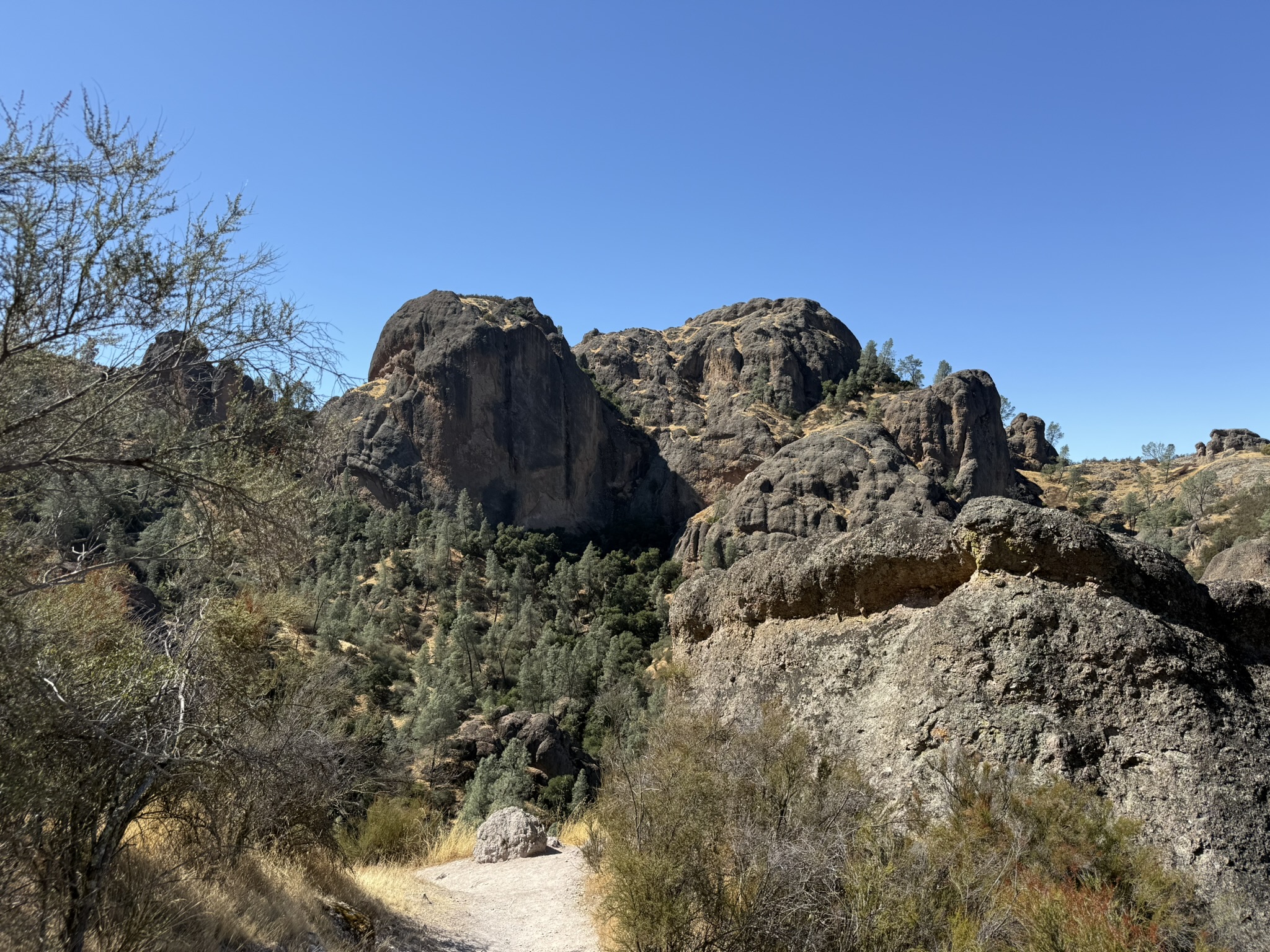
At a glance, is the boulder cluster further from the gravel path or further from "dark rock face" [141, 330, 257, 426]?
the gravel path

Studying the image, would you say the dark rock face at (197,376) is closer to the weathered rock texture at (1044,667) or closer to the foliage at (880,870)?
the foliage at (880,870)

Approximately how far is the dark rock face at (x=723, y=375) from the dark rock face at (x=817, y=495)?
8.20 m

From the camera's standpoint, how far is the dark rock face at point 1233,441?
80.8 m

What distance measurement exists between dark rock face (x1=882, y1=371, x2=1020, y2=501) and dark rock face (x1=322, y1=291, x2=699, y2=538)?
1948cm

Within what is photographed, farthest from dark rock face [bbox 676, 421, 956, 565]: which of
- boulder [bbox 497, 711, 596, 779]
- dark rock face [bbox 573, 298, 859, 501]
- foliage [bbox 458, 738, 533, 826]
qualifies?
foliage [bbox 458, 738, 533, 826]

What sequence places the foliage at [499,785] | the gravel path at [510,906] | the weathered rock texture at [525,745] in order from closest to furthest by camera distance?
the gravel path at [510,906] → the foliage at [499,785] → the weathered rock texture at [525,745]

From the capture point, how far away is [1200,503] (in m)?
54.3

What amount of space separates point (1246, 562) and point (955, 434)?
153 feet

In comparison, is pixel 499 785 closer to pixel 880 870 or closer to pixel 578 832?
pixel 578 832

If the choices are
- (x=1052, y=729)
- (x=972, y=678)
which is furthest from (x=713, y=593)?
(x=1052, y=729)

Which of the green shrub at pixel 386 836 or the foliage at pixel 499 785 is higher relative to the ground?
the green shrub at pixel 386 836

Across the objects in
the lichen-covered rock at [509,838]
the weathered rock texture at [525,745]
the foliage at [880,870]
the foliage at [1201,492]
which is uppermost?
the foliage at [1201,492]

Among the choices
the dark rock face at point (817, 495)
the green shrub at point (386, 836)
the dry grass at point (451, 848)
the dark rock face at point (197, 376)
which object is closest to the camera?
the dark rock face at point (197, 376)

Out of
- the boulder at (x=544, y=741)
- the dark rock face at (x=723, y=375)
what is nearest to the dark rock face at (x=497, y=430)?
the dark rock face at (x=723, y=375)
